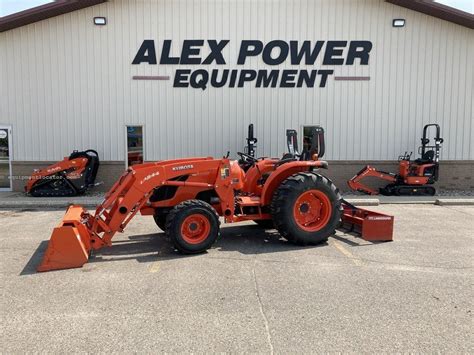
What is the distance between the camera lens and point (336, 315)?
160 inches

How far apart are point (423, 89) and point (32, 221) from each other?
12.0m

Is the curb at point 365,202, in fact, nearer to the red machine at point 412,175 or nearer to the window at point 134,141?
the red machine at point 412,175

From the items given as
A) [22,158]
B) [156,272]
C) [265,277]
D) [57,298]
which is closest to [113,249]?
[156,272]

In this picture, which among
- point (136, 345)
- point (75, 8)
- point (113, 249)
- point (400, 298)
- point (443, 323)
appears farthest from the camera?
point (75, 8)

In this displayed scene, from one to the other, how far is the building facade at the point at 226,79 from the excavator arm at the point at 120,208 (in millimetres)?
6805

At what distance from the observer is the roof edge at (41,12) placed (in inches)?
483

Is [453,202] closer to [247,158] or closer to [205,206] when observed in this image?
[247,158]

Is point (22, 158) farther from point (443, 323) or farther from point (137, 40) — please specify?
point (443, 323)

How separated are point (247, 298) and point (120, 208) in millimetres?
2402

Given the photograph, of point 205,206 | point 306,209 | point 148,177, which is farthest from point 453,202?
point 148,177

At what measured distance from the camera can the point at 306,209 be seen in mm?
6766

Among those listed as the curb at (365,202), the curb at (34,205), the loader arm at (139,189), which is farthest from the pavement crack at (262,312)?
the curb at (34,205)

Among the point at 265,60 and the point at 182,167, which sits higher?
the point at 265,60

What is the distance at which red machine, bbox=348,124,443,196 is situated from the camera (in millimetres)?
12461
